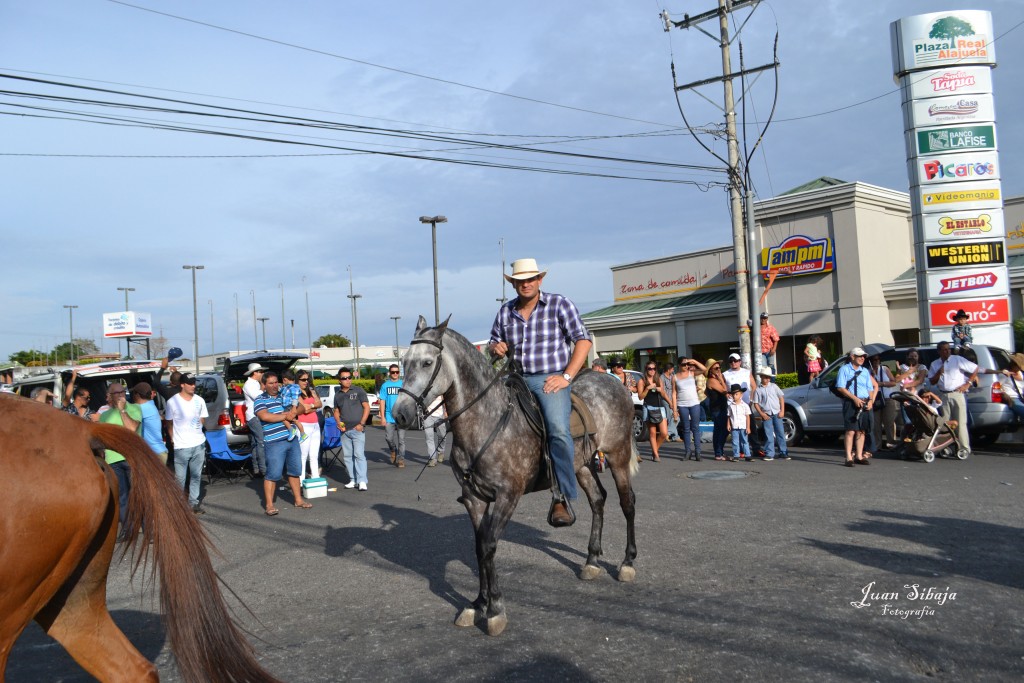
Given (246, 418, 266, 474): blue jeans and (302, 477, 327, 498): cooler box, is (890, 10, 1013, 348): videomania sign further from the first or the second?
(246, 418, 266, 474): blue jeans

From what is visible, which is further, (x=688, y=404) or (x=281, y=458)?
(x=688, y=404)

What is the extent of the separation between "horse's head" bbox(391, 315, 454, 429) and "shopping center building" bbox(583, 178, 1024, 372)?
23.8 m

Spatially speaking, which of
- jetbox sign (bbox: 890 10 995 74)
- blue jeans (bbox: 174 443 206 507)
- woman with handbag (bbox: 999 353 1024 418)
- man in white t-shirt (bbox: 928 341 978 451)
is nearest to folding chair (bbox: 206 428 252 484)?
blue jeans (bbox: 174 443 206 507)

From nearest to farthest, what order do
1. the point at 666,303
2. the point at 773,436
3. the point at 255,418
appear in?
the point at 255,418 → the point at 773,436 → the point at 666,303

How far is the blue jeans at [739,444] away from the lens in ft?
48.7

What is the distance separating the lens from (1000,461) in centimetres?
1294

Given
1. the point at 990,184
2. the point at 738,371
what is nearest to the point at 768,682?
the point at 738,371

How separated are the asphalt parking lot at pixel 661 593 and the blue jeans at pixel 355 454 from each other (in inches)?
82.9

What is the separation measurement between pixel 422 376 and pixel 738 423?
418 inches

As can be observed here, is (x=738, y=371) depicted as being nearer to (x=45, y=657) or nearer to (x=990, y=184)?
(x=990, y=184)

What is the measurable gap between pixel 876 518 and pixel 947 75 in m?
17.0

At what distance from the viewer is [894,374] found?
51.7ft

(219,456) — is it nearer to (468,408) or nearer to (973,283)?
(468,408)

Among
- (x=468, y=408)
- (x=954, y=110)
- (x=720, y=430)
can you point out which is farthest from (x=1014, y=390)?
(x=468, y=408)
